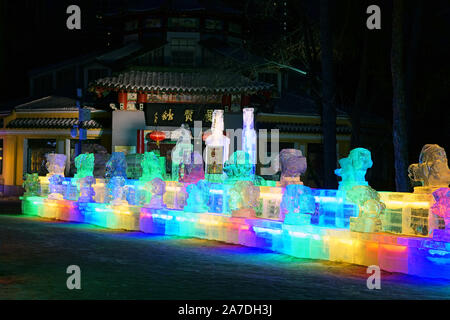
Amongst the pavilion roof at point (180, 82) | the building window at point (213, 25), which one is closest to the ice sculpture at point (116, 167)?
the pavilion roof at point (180, 82)

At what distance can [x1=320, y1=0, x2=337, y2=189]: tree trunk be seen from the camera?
639 inches

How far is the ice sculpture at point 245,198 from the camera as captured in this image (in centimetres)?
1081

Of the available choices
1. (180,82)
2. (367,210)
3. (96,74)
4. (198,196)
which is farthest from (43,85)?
(367,210)

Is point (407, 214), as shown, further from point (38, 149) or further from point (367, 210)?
point (38, 149)

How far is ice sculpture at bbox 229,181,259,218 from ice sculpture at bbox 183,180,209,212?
1292 millimetres

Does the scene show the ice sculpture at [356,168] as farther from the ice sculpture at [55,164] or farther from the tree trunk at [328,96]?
the ice sculpture at [55,164]

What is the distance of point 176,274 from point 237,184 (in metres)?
3.28

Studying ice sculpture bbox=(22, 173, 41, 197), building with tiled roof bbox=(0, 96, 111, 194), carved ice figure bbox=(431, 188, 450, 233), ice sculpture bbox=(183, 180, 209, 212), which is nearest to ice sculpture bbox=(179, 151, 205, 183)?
ice sculpture bbox=(183, 180, 209, 212)

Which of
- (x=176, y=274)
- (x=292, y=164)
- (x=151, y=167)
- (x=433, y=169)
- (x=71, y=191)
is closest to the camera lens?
(x=176, y=274)

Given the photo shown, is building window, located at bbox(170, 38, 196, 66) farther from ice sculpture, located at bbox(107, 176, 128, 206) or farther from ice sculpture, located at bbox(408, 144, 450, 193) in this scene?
ice sculpture, located at bbox(408, 144, 450, 193)

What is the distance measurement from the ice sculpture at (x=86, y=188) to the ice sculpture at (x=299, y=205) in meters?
7.26

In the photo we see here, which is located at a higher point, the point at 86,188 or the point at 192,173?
the point at 192,173

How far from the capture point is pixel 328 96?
53.3ft
